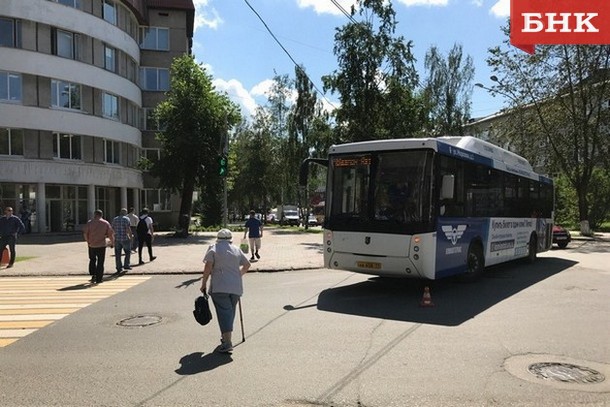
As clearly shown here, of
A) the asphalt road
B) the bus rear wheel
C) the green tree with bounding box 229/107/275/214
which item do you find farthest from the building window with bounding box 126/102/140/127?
the bus rear wheel

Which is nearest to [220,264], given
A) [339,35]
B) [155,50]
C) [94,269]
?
[94,269]

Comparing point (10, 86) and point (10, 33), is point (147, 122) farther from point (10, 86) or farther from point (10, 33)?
point (10, 33)

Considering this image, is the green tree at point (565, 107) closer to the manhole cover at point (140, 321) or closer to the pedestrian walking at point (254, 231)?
the pedestrian walking at point (254, 231)

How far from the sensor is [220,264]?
7.03m

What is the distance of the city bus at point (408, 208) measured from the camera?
34.8 feet

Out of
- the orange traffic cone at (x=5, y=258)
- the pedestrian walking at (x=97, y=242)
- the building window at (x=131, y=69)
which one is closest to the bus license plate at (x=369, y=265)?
the pedestrian walking at (x=97, y=242)

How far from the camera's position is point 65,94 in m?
34.1

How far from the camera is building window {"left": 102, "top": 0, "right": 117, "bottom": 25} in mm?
37000

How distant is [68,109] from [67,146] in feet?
7.69

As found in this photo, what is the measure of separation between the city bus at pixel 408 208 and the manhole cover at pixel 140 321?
4100 millimetres

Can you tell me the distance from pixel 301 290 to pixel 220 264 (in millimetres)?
5357

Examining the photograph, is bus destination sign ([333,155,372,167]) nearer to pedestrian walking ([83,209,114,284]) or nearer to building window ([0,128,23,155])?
pedestrian walking ([83,209,114,284])

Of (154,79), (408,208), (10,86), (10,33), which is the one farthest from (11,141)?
(408,208)

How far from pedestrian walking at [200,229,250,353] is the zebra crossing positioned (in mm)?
3098
